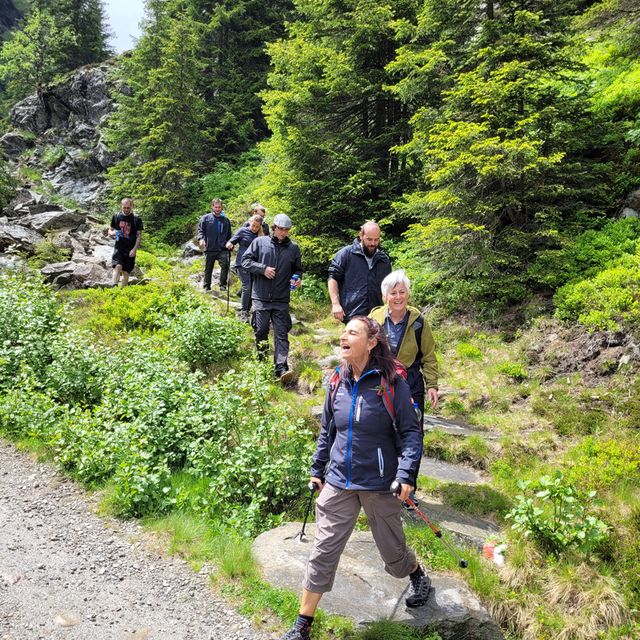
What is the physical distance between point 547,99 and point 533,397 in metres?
6.18

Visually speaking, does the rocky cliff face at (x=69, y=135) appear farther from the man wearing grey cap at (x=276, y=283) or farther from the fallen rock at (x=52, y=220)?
the man wearing grey cap at (x=276, y=283)

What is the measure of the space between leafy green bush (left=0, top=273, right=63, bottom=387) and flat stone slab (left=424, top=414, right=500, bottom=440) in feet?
21.0

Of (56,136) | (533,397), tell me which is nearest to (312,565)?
(533,397)

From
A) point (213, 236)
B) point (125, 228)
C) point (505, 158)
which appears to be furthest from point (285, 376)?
point (213, 236)

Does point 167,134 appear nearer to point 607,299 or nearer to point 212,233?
point 212,233

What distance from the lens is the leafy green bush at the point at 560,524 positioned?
4324 millimetres

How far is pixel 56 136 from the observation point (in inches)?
1316

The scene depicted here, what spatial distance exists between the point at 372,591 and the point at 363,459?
4.68 ft

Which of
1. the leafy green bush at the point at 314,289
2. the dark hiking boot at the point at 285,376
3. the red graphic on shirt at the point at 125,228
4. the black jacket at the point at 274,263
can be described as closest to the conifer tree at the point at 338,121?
the leafy green bush at the point at 314,289

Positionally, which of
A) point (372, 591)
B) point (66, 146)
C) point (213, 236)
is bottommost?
point (372, 591)

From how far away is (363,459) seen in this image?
11.2 feet

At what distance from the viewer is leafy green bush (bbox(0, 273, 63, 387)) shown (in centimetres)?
796

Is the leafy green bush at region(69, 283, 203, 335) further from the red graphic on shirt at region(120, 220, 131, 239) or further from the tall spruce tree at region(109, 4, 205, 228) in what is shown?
the tall spruce tree at region(109, 4, 205, 228)

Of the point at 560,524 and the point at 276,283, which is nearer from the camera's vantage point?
the point at 560,524
